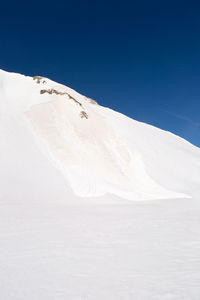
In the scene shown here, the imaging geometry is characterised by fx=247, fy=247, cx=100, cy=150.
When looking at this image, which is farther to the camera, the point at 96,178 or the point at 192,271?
the point at 96,178

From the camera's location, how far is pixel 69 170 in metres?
17.9

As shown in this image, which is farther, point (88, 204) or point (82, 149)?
point (82, 149)

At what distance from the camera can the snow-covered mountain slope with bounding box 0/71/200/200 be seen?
17480 millimetres

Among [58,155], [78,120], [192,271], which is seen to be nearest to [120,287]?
[192,271]

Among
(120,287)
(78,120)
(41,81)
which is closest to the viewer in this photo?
(120,287)

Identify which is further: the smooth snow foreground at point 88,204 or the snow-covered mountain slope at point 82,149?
the snow-covered mountain slope at point 82,149

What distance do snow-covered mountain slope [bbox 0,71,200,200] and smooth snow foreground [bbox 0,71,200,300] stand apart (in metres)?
0.10

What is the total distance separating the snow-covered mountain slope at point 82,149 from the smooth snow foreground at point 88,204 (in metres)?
0.10

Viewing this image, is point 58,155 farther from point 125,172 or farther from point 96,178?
point 125,172

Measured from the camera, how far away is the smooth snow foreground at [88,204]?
394 centimetres

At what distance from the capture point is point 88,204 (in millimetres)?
13312

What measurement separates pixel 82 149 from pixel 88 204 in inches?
331

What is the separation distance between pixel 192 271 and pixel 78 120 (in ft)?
69.1

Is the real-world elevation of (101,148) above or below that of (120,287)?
above
